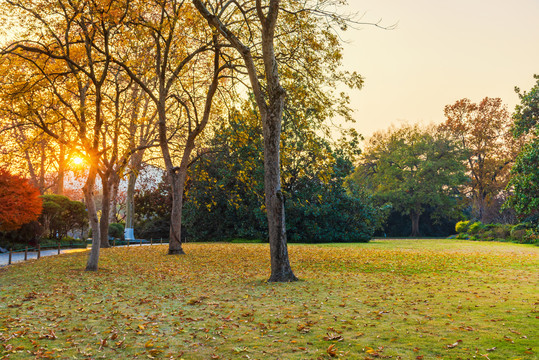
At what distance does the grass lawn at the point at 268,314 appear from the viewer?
4957 mm

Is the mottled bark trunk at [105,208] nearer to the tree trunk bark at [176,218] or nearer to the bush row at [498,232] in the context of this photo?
the tree trunk bark at [176,218]

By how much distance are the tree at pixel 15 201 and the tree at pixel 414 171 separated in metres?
30.3

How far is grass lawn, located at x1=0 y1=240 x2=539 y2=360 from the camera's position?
16.3 feet

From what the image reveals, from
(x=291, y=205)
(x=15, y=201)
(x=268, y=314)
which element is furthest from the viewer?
(x=291, y=205)

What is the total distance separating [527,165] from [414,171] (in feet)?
85.2

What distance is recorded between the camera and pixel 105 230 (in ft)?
68.5

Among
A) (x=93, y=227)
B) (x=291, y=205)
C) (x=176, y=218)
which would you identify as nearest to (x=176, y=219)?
(x=176, y=218)

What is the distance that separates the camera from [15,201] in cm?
1631

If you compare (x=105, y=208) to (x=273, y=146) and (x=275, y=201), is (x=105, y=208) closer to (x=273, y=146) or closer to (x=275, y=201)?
(x=275, y=201)

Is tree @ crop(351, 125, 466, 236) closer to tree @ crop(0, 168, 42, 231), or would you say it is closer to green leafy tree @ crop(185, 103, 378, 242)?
green leafy tree @ crop(185, 103, 378, 242)

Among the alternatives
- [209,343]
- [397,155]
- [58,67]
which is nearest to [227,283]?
[209,343]

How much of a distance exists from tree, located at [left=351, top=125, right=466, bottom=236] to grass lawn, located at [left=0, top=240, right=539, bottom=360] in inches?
1224

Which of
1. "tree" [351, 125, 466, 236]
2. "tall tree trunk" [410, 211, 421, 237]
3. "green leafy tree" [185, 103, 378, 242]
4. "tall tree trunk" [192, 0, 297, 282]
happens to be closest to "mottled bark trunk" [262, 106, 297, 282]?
"tall tree trunk" [192, 0, 297, 282]

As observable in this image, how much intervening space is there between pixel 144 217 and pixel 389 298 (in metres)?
27.8
